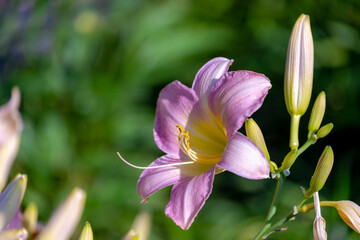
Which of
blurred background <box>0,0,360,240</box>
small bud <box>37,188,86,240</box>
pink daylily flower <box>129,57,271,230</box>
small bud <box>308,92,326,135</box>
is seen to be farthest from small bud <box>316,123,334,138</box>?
blurred background <box>0,0,360,240</box>

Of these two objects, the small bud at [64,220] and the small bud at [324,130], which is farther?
the small bud at [324,130]

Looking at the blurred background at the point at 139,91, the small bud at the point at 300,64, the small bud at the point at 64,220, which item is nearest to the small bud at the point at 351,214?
the small bud at the point at 300,64

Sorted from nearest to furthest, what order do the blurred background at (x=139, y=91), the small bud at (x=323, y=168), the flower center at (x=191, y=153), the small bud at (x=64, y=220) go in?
the small bud at (x=64, y=220)
the small bud at (x=323, y=168)
the flower center at (x=191, y=153)
the blurred background at (x=139, y=91)

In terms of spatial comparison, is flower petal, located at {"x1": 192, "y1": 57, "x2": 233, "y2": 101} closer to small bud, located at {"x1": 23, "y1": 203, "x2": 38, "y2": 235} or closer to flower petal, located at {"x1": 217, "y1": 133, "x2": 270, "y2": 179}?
flower petal, located at {"x1": 217, "y1": 133, "x2": 270, "y2": 179}

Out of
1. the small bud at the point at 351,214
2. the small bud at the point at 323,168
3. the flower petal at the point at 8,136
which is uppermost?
the flower petal at the point at 8,136

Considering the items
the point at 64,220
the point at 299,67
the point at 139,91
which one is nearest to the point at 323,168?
the point at 299,67

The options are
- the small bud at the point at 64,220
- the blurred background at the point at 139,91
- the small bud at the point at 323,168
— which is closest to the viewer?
the small bud at the point at 64,220

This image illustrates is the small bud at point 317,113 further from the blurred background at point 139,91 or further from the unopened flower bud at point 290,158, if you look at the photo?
the blurred background at point 139,91
